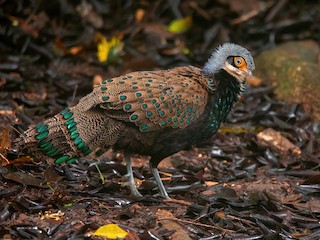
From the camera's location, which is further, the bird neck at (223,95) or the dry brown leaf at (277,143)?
the dry brown leaf at (277,143)

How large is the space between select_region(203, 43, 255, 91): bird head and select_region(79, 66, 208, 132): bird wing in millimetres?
227

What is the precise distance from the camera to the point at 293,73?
9.02 m

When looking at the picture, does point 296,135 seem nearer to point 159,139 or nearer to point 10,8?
point 159,139

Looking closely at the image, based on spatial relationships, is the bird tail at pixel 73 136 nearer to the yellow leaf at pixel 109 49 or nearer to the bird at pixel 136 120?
the bird at pixel 136 120

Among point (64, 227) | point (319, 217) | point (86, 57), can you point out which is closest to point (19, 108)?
point (86, 57)

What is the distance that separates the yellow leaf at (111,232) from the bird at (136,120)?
828 mm

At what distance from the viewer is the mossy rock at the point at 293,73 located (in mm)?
8766

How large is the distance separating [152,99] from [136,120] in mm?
218

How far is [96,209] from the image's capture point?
557 cm

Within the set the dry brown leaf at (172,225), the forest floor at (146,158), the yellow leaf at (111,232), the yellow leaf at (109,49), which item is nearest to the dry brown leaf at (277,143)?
the forest floor at (146,158)

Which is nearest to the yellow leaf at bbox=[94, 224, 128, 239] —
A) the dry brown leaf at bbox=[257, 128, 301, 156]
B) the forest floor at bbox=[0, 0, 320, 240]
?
the forest floor at bbox=[0, 0, 320, 240]

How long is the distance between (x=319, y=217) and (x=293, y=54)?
4.17 meters

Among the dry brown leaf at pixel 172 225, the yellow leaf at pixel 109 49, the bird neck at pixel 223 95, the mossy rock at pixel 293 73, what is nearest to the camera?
the dry brown leaf at pixel 172 225

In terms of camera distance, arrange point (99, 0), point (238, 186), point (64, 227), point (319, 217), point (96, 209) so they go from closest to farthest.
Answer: point (64, 227) → point (96, 209) → point (319, 217) → point (238, 186) → point (99, 0)
